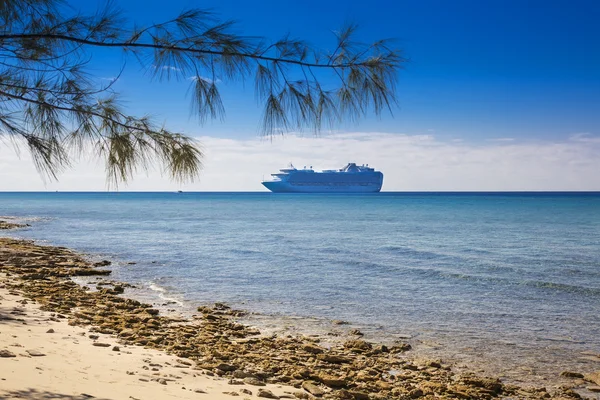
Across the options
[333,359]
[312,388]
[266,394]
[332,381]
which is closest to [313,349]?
[333,359]

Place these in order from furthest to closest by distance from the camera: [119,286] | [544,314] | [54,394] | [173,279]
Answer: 1. [173,279]
2. [119,286]
3. [544,314]
4. [54,394]

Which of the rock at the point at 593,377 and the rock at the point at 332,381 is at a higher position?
the rock at the point at 332,381

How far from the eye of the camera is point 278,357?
627 centimetres

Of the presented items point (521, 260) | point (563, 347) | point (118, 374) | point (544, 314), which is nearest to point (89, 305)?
point (118, 374)

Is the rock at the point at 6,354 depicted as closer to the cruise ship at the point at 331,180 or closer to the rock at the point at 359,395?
the rock at the point at 359,395

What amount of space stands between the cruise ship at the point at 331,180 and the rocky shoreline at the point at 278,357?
121 meters

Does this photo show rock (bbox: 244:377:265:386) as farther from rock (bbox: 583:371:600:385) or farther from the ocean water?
rock (bbox: 583:371:600:385)

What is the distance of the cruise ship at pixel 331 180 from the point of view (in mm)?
130875

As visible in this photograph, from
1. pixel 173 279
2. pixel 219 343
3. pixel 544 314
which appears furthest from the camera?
pixel 173 279

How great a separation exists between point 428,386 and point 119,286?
24.0 ft

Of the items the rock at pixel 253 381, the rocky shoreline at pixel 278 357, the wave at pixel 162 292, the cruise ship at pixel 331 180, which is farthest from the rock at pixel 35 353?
the cruise ship at pixel 331 180

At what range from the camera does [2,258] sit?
47.1ft

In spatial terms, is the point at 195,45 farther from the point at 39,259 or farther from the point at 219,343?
the point at 39,259

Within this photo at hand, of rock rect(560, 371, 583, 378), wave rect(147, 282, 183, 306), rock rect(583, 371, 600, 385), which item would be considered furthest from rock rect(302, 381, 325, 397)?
wave rect(147, 282, 183, 306)
